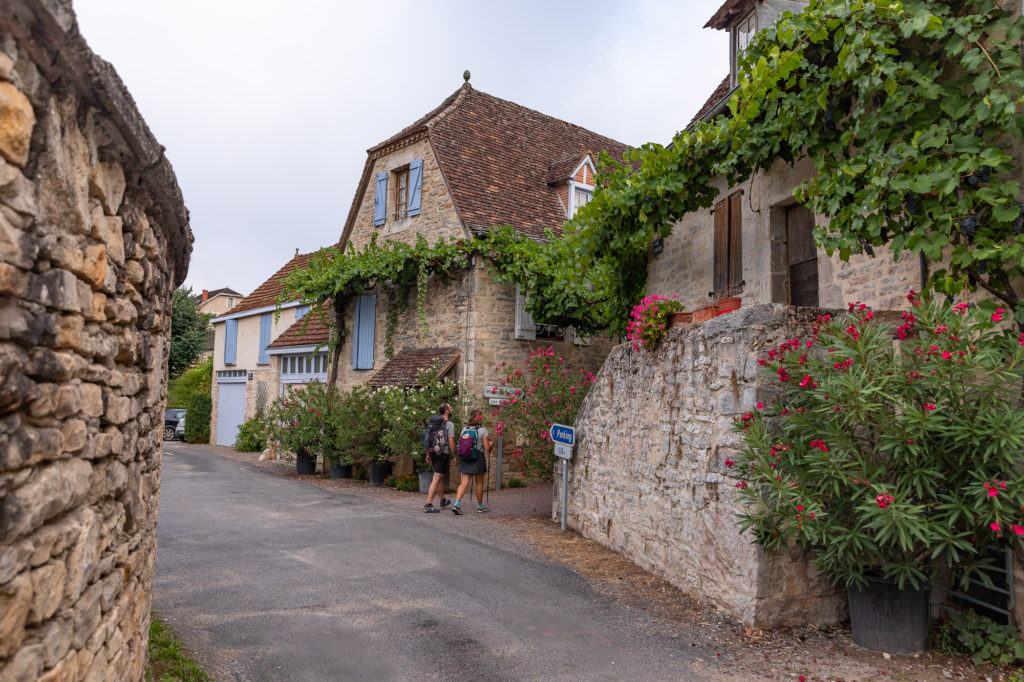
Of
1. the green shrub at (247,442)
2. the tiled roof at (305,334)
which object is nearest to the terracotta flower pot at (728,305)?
the tiled roof at (305,334)

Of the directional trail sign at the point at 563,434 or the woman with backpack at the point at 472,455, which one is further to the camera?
the woman with backpack at the point at 472,455

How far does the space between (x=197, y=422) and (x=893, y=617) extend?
24.5 m

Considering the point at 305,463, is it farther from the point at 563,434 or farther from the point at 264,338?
the point at 264,338

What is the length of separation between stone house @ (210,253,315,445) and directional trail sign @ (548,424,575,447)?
1439 cm

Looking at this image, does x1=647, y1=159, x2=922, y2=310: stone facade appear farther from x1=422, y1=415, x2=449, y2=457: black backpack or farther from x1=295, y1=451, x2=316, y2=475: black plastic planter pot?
x1=295, y1=451, x2=316, y2=475: black plastic planter pot

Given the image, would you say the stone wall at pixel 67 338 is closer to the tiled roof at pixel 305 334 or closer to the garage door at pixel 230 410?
the tiled roof at pixel 305 334

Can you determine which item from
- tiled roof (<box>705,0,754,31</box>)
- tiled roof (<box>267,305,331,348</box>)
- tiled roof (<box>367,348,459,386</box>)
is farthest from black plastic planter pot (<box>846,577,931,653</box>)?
tiled roof (<box>267,305,331,348</box>)

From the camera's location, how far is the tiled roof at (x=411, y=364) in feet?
44.7

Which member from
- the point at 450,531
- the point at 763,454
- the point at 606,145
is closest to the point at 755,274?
the point at 763,454

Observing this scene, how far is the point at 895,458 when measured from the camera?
4.60 m

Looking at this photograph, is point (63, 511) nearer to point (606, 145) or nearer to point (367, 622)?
point (367, 622)

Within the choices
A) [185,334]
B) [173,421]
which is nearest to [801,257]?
[173,421]

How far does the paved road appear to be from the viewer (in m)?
4.70

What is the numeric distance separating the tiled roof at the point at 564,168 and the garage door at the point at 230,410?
43.9ft
